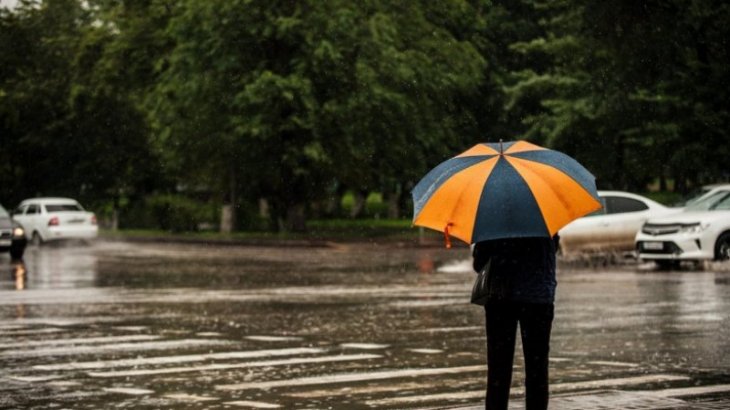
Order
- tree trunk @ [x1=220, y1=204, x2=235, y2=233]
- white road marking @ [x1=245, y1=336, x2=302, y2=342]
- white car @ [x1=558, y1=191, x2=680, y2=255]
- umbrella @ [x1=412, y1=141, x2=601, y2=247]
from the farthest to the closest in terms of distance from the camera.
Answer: tree trunk @ [x1=220, y1=204, x2=235, y2=233]
white car @ [x1=558, y1=191, x2=680, y2=255]
white road marking @ [x1=245, y1=336, x2=302, y2=342]
umbrella @ [x1=412, y1=141, x2=601, y2=247]

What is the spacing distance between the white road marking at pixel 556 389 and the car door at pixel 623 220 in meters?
20.7

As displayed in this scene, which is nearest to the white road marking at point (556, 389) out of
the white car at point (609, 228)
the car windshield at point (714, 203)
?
the car windshield at point (714, 203)

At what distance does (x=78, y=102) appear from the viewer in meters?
69.1

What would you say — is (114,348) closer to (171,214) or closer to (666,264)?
(666,264)

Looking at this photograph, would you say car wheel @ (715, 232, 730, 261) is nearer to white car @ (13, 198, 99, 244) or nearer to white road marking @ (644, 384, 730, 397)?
white road marking @ (644, 384, 730, 397)

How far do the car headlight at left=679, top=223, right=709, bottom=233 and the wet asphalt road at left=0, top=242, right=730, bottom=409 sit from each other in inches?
38.0

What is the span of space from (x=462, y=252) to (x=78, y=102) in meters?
32.9

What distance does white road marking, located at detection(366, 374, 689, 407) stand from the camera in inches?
462

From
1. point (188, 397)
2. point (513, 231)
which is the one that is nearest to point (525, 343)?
point (513, 231)

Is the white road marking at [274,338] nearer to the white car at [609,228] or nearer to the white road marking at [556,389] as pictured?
the white road marking at [556,389]

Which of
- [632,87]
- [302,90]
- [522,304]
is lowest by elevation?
[522,304]

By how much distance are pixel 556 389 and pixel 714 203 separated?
19.8m

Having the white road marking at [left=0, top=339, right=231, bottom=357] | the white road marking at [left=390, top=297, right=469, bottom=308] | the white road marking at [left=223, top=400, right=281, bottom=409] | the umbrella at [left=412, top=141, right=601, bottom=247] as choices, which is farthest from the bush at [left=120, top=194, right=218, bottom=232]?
the umbrella at [left=412, top=141, right=601, bottom=247]

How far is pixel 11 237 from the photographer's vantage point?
127 feet
